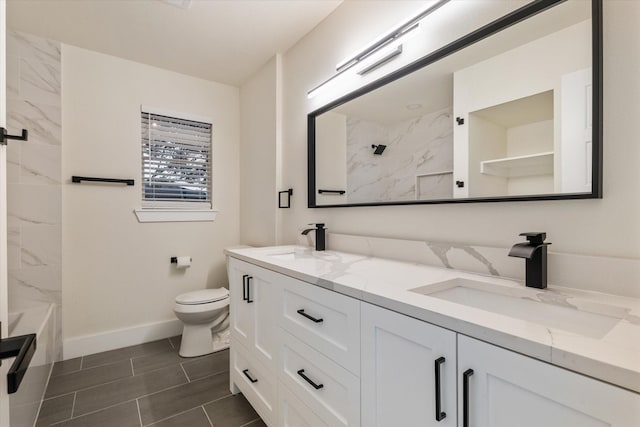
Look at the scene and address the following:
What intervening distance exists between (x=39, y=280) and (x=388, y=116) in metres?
2.67

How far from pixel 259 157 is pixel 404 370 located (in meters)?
2.31

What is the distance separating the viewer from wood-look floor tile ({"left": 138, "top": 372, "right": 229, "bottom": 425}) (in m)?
1.67

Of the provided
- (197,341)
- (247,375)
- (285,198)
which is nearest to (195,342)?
(197,341)

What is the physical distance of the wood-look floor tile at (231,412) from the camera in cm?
161

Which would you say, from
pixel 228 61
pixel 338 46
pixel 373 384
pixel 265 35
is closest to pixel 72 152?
pixel 228 61

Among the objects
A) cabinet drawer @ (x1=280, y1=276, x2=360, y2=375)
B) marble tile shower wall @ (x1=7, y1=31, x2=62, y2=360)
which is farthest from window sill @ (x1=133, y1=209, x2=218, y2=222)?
cabinet drawer @ (x1=280, y1=276, x2=360, y2=375)

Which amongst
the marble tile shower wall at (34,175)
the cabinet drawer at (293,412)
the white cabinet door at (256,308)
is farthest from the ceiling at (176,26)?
the cabinet drawer at (293,412)

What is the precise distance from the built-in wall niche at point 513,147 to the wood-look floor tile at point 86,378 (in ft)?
8.21

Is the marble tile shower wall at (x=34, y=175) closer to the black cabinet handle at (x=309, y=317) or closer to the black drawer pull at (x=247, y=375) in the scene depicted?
the black drawer pull at (x=247, y=375)

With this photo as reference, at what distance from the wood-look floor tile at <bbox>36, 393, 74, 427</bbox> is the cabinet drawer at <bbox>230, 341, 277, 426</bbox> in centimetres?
90

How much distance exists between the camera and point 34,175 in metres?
2.17

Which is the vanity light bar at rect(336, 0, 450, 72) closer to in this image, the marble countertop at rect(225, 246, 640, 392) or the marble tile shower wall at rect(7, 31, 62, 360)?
the marble countertop at rect(225, 246, 640, 392)

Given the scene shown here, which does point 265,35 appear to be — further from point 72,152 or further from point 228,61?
point 72,152

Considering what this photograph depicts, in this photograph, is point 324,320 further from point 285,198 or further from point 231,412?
point 285,198
